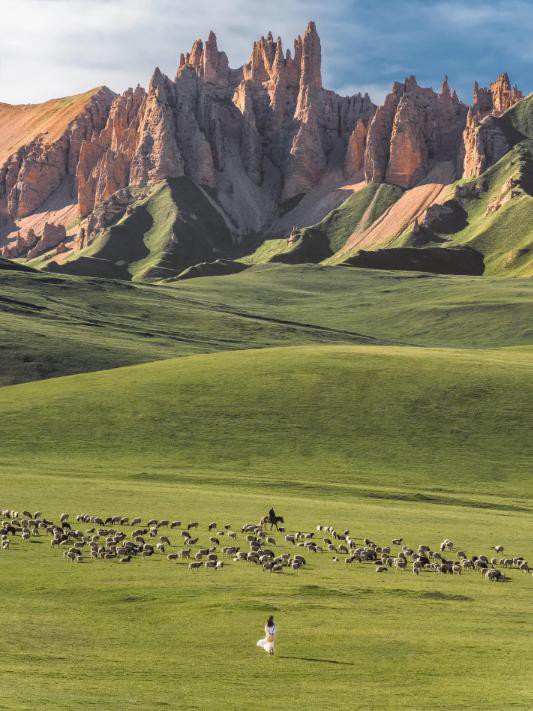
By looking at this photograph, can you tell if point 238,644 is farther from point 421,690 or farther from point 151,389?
point 151,389

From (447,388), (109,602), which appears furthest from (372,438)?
(109,602)

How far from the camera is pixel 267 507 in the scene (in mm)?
69938

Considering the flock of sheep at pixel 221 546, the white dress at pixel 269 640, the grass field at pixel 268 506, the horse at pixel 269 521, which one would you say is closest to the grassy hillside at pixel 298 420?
the grass field at pixel 268 506

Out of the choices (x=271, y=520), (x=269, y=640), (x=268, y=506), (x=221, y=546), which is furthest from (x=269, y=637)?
(x=268, y=506)

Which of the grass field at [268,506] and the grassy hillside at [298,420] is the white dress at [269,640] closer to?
the grass field at [268,506]

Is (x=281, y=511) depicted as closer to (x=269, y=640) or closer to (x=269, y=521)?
(x=269, y=521)

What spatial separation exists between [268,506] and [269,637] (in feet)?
126

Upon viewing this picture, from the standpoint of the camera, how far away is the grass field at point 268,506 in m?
30.7

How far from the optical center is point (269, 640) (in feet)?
106

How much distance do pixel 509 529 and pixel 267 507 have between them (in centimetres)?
1522

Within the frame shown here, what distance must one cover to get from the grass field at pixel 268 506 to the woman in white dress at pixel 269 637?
45 centimetres

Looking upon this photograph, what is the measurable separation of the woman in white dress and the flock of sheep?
15980mm

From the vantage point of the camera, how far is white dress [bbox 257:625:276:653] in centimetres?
3203

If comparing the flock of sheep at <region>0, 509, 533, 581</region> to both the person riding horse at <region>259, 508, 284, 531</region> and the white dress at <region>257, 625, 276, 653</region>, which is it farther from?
the white dress at <region>257, 625, 276, 653</region>
